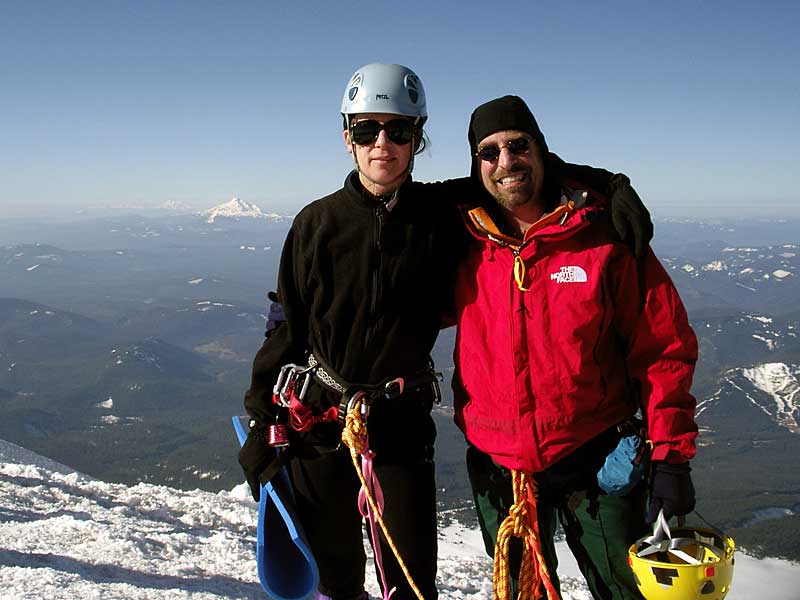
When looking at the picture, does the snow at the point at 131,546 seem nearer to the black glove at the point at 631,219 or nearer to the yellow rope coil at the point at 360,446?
the yellow rope coil at the point at 360,446

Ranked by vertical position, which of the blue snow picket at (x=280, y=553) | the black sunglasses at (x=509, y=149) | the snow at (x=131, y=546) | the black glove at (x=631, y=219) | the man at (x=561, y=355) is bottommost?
the snow at (x=131, y=546)

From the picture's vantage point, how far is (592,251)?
4211mm

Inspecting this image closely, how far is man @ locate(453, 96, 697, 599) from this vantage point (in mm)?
4148

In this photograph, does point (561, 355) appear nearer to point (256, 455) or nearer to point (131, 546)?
point (256, 455)

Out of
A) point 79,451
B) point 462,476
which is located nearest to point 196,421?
point 79,451

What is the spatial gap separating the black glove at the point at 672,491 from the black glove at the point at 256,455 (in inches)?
115

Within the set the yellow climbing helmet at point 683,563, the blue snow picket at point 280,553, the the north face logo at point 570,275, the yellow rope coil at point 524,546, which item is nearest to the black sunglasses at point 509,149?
the the north face logo at point 570,275

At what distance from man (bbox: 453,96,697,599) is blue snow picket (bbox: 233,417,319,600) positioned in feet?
5.18

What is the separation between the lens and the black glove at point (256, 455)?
4.98 metres

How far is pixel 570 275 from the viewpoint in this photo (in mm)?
4242

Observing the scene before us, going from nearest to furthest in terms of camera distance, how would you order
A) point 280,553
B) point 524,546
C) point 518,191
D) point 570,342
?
point 570,342, point 518,191, point 524,546, point 280,553

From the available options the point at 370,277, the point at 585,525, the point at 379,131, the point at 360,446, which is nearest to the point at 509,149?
the point at 379,131

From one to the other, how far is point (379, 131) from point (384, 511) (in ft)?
9.46

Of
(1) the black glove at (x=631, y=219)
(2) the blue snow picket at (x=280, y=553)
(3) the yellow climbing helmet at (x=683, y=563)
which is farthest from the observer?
(2) the blue snow picket at (x=280, y=553)
